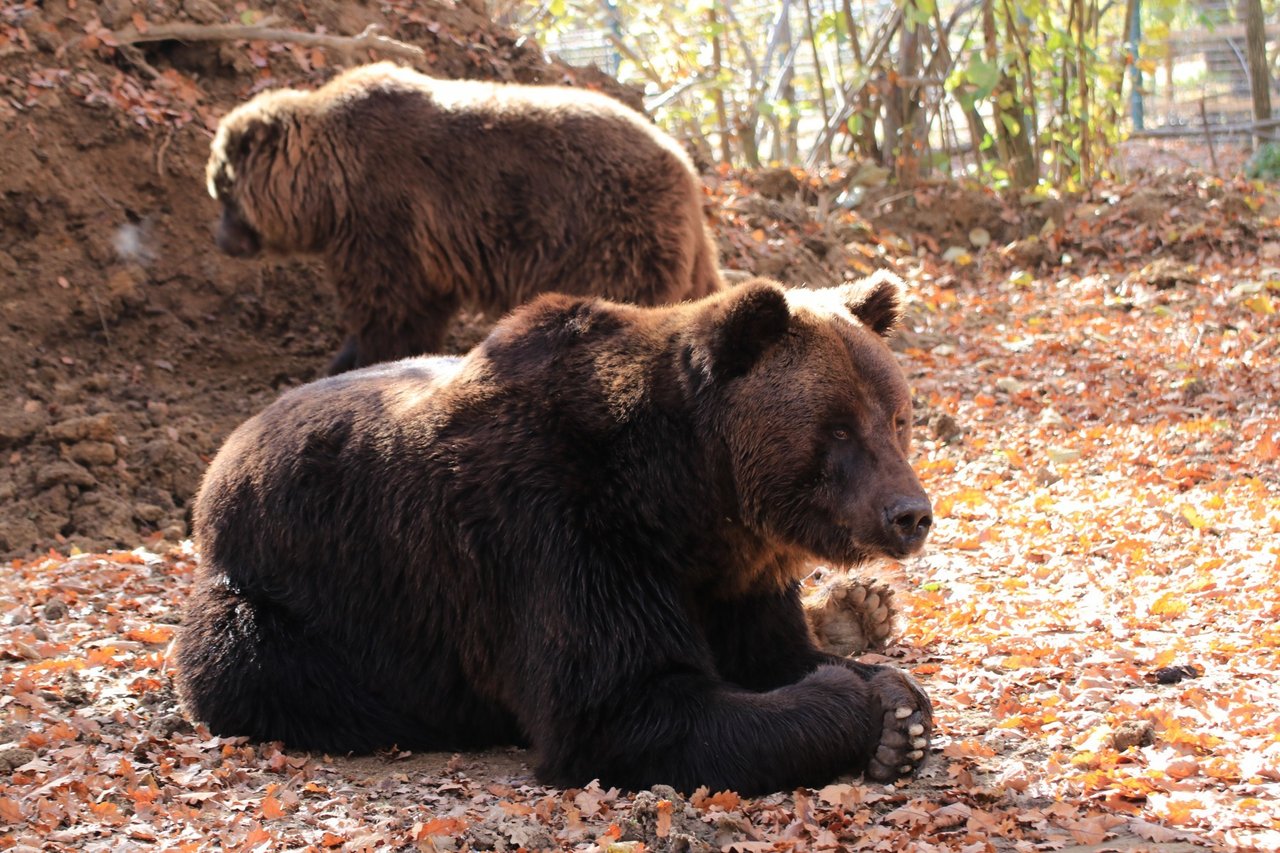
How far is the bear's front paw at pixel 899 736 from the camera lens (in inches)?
165

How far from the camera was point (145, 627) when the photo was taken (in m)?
6.22

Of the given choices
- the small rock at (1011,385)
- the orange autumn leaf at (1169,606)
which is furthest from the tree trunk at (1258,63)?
the orange autumn leaf at (1169,606)

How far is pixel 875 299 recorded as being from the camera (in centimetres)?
479

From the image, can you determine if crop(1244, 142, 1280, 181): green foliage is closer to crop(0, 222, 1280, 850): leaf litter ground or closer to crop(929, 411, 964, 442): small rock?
crop(0, 222, 1280, 850): leaf litter ground

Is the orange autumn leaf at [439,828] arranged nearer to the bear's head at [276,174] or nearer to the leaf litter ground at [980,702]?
the leaf litter ground at [980,702]

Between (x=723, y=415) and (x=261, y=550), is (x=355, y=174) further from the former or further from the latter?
(x=723, y=415)

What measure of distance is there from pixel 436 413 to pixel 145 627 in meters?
2.36

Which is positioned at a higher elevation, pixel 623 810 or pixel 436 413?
pixel 436 413

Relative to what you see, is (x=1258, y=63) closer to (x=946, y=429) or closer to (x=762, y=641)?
(x=946, y=429)

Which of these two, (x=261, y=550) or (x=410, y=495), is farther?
(x=261, y=550)

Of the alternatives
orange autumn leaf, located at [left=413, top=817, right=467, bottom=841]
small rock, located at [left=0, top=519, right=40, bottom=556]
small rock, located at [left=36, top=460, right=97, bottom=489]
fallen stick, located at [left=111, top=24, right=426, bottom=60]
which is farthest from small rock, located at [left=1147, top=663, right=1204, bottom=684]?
fallen stick, located at [left=111, top=24, right=426, bottom=60]

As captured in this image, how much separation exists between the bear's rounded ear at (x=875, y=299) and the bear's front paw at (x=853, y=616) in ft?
4.30

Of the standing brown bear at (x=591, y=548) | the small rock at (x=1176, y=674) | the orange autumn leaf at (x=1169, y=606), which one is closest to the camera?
the standing brown bear at (x=591, y=548)

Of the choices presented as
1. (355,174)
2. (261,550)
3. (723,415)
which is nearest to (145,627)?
(261,550)
